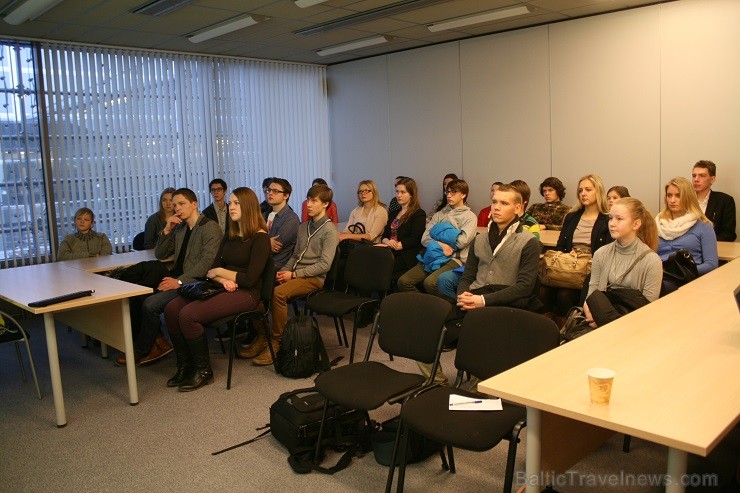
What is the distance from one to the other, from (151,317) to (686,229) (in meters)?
3.96

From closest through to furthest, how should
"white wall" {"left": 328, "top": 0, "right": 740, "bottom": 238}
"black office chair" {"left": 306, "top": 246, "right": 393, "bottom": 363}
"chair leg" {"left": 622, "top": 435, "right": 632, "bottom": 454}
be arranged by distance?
1. "chair leg" {"left": 622, "top": 435, "right": 632, "bottom": 454}
2. "black office chair" {"left": 306, "top": 246, "right": 393, "bottom": 363}
3. "white wall" {"left": 328, "top": 0, "right": 740, "bottom": 238}

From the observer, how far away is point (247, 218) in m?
4.66

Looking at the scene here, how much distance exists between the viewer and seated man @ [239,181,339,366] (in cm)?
497

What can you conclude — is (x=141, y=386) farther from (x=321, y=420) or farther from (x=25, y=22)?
(x=25, y=22)

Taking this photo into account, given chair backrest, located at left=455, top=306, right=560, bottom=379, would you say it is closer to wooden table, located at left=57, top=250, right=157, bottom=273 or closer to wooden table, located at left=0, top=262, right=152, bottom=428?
wooden table, located at left=0, top=262, right=152, bottom=428

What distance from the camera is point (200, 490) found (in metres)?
3.06

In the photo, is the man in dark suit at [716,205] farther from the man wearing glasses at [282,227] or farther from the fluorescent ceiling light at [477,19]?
the man wearing glasses at [282,227]

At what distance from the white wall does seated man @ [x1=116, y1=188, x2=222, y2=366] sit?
380 cm

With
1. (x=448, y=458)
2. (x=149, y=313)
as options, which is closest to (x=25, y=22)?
(x=149, y=313)

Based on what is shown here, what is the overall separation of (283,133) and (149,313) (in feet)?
15.3

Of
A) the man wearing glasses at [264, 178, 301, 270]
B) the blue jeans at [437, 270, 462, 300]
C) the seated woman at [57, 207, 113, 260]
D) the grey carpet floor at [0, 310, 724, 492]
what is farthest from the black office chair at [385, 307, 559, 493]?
the seated woman at [57, 207, 113, 260]

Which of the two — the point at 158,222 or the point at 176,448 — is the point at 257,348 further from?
the point at 158,222

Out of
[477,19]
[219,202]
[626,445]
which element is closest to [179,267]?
[219,202]

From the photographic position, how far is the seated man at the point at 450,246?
5.30m
